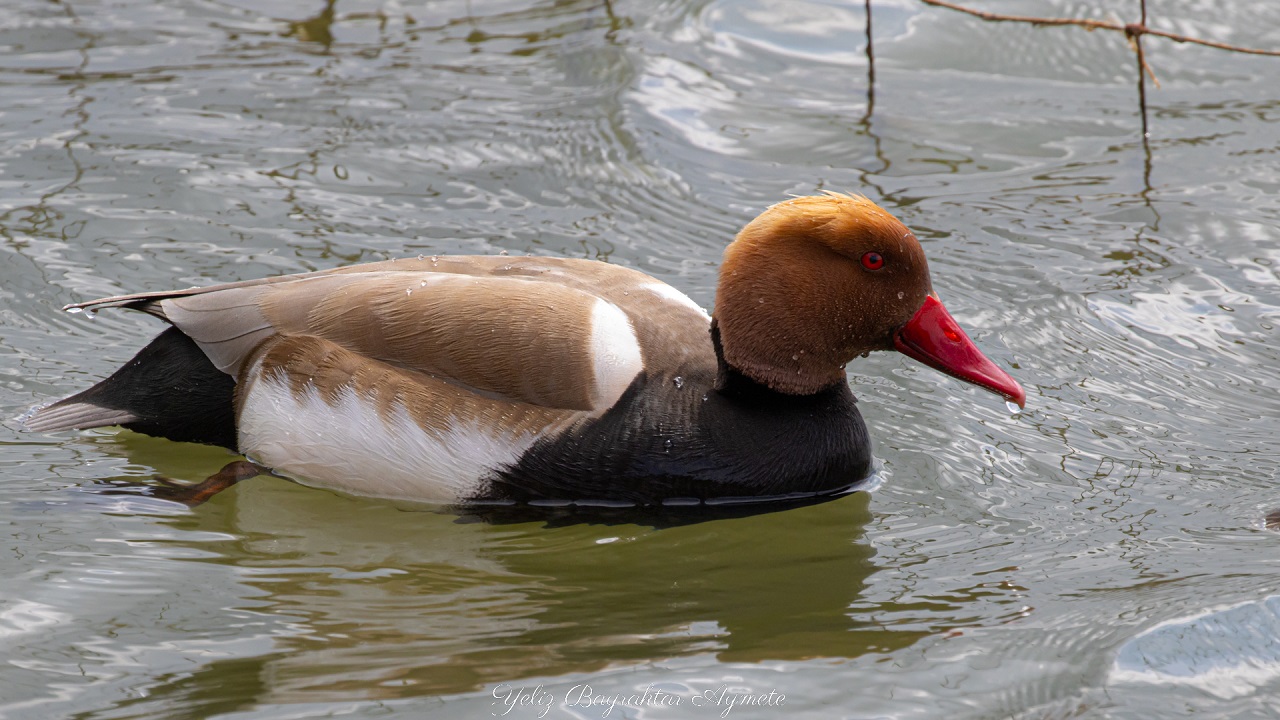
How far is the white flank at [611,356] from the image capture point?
4.18m

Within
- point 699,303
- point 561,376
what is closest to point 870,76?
point 699,303

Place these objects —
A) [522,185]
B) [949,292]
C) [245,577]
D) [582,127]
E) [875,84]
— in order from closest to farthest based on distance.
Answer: [245,577]
[949,292]
[522,185]
[582,127]
[875,84]

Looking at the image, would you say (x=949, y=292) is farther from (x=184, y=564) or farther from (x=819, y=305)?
(x=184, y=564)

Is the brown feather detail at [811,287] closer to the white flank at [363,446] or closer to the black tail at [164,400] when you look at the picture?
the white flank at [363,446]

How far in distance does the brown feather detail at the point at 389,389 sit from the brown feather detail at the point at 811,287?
1.92 feet

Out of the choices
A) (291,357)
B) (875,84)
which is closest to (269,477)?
(291,357)

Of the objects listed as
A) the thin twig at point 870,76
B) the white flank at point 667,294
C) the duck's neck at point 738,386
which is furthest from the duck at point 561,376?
the thin twig at point 870,76

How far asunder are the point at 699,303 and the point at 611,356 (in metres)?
1.42

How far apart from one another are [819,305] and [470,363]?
1.04 metres

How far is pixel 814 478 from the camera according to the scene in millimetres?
4340

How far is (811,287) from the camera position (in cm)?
425

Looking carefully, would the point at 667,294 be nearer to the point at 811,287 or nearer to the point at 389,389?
the point at 811,287

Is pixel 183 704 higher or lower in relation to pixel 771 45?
lower

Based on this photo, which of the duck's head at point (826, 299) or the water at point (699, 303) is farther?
the duck's head at point (826, 299)
